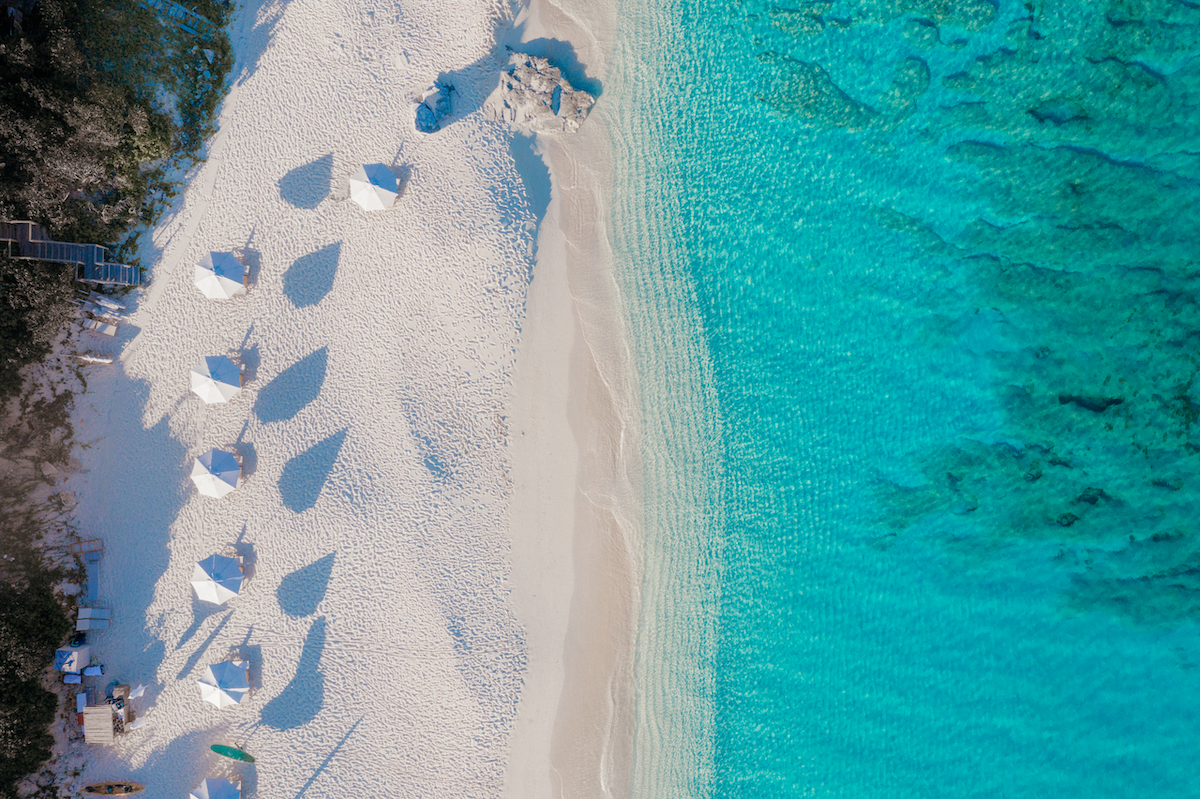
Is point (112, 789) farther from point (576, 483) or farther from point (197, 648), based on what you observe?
point (576, 483)

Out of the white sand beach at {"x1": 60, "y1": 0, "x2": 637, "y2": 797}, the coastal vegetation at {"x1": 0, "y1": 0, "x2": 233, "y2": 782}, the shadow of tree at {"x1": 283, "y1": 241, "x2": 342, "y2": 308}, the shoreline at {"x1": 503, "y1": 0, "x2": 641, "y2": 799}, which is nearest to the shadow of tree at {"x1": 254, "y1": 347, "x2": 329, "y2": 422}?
the white sand beach at {"x1": 60, "y1": 0, "x2": 637, "y2": 797}

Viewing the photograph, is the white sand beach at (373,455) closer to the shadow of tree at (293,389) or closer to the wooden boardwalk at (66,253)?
the shadow of tree at (293,389)

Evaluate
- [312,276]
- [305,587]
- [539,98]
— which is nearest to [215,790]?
[305,587]

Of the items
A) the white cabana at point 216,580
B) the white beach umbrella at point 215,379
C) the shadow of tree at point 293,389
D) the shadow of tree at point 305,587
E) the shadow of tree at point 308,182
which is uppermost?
the shadow of tree at point 308,182

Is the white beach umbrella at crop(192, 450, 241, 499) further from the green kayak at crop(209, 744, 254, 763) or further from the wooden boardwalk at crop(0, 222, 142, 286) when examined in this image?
the green kayak at crop(209, 744, 254, 763)

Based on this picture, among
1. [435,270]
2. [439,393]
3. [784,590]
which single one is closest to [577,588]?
[784,590]

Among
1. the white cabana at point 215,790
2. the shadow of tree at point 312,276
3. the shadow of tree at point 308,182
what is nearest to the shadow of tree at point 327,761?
the white cabana at point 215,790
